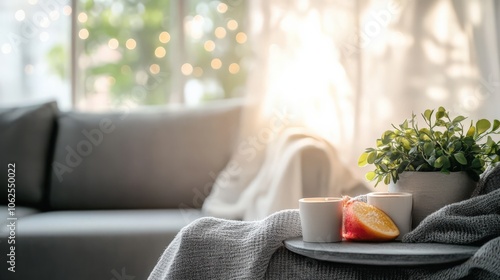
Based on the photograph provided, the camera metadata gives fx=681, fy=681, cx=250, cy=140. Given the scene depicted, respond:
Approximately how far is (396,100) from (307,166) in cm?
50

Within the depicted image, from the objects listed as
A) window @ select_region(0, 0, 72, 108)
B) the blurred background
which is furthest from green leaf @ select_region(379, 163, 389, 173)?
window @ select_region(0, 0, 72, 108)

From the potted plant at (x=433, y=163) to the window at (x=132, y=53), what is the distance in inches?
88.0

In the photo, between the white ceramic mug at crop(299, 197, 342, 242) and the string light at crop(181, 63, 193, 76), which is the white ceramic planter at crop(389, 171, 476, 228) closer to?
the white ceramic mug at crop(299, 197, 342, 242)

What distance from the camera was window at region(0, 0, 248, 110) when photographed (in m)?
3.39

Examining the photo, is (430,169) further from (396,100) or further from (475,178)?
(396,100)

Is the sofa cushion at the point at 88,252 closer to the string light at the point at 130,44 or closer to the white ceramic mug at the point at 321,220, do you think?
the white ceramic mug at the point at 321,220

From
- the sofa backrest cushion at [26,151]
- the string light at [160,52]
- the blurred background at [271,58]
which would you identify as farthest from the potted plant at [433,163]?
the string light at [160,52]

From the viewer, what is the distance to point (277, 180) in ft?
7.46

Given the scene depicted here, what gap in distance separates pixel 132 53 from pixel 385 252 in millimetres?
2640

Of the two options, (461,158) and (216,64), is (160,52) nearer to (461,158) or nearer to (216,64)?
(216,64)

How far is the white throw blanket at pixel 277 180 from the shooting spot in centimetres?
222

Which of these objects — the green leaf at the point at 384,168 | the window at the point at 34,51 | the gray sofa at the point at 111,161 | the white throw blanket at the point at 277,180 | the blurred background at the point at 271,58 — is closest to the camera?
the green leaf at the point at 384,168

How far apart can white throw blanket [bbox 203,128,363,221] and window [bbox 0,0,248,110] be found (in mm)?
908

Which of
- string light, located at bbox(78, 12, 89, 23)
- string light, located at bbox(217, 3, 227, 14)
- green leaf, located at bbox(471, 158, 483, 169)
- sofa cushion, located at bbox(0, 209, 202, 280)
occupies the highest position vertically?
string light, located at bbox(217, 3, 227, 14)
